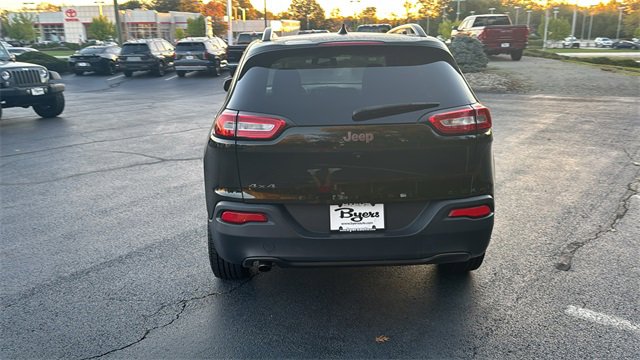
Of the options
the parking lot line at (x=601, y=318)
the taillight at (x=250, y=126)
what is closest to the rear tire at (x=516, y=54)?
the parking lot line at (x=601, y=318)

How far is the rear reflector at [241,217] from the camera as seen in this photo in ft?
10.5

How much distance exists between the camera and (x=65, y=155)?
8.83 metres

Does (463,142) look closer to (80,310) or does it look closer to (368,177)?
(368,177)

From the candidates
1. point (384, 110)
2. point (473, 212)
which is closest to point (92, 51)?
point (384, 110)

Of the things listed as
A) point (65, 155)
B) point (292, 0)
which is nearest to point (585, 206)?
point (65, 155)

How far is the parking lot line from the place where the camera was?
10.8 feet

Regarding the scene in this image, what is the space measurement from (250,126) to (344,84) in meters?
0.82

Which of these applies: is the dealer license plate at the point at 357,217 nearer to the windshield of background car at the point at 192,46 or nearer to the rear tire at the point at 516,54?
the windshield of background car at the point at 192,46

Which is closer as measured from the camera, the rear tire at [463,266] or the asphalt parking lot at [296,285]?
the asphalt parking lot at [296,285]

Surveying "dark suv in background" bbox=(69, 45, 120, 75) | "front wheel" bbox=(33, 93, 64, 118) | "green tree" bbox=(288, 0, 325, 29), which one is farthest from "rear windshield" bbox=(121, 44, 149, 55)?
"green tree" bbox=(288, 0, 325, 29)

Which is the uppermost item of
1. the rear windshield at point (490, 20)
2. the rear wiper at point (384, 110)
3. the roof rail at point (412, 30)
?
the roof rail at point (412, 30)

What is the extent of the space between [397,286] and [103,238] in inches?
112

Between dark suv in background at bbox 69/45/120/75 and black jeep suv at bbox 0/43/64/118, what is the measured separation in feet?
50.3

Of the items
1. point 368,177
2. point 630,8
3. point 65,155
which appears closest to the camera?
point 368,177
